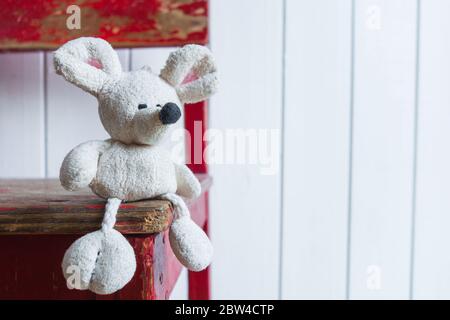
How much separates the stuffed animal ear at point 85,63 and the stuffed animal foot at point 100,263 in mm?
126

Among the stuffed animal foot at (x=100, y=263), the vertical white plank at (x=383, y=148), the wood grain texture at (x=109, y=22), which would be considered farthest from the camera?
the vertical white plank at (x=383, y=148)

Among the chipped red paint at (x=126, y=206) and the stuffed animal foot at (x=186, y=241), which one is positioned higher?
the chipped red paint at (x=126, y=206)

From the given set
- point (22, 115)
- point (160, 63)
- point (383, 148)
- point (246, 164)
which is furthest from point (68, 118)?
point (383, 148)

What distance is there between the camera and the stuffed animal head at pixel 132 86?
0.38m

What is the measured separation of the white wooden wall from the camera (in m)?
0.78

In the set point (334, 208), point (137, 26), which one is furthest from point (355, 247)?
point (137, 26)

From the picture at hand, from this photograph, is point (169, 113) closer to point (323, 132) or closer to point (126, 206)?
point (126, 206)

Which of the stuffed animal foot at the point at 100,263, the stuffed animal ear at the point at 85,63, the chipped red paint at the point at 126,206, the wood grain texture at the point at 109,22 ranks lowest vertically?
the stuffed animal foot at the point at 100,263

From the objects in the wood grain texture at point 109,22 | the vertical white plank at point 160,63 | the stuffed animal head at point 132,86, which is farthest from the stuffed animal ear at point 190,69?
the vertical white plank at point 160,63

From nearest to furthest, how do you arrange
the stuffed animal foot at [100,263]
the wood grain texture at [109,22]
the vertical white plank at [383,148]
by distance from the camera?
the stuffed animal foot at [100,263] < the wood grain texture at [109,22] < the vertical white plank at [383,148]

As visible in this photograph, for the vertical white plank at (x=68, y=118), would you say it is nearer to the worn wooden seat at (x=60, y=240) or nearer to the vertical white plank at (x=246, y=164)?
the vertical white plank at (x=246, y=164)

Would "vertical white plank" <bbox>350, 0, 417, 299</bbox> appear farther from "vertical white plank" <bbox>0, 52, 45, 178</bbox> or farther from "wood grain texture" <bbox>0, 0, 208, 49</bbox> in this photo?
"vertical white plank" <bbox>0, 52, 45, 178</bbox>

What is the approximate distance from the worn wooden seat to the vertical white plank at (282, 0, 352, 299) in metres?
0.44

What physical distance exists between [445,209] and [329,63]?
307 mm
